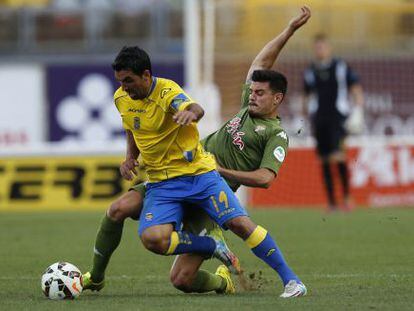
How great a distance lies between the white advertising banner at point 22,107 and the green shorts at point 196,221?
15.3 metres

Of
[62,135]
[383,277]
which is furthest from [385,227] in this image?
[62,135]

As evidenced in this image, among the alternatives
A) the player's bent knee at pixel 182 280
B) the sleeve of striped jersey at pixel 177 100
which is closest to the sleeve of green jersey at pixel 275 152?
the sleeve of striped jersey at pixel 177 100

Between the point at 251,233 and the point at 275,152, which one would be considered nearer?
the point at 251,233

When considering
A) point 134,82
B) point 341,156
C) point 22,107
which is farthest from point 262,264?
point 22,107

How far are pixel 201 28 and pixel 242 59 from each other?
3.33 feet

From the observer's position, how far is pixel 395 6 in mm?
21328

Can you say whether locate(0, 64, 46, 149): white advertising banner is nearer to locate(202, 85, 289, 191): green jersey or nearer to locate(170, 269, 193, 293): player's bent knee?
locate(202, 85, 289, 191): green jersey

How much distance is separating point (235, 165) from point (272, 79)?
0.70m

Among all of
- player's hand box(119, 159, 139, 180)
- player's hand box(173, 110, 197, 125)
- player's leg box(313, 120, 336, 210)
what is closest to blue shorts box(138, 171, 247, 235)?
player's hand box(119, 159, 139, 180)

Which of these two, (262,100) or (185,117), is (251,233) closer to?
(185,117)

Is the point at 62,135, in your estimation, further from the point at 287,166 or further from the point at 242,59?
the point at 287,166

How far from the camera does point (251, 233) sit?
749 centimetres

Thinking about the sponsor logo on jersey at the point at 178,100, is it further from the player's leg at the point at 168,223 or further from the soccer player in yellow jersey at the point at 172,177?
the player's leg at the point at 168,223

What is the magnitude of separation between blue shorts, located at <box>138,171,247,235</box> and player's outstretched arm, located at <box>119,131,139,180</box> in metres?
0.23
